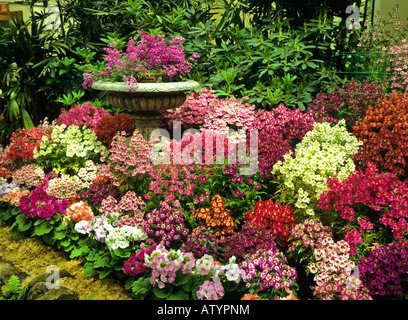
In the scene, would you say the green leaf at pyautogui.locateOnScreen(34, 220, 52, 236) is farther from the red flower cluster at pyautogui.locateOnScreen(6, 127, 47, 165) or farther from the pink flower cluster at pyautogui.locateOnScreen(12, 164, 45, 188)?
the red flower cluster at pyautogui.locateOnScreen(6, 127, 47, 165)

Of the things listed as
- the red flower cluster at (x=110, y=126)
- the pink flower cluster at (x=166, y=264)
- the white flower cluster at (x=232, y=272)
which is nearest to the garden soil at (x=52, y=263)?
the pink flower cluster at (x=166, y=264)

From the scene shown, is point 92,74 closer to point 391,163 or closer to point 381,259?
point 391,163

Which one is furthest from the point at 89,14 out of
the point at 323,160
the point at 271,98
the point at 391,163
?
the point at 391,163

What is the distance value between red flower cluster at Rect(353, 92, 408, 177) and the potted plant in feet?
6.52

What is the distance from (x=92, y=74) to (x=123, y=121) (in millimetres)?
775

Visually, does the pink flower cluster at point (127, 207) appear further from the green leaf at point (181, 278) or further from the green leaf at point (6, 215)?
the green leaf at point (6, 215)

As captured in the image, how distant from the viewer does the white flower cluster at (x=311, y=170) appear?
3.31 metres

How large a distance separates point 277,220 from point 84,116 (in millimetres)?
3034

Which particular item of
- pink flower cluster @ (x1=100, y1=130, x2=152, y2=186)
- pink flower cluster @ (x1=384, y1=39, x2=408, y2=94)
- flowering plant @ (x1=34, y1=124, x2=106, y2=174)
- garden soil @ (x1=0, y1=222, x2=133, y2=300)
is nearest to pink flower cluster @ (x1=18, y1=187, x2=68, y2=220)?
garden soil @ (x1=0, y1=222, x2=133, y2=300)

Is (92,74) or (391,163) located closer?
(391,163)

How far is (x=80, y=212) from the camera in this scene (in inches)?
134

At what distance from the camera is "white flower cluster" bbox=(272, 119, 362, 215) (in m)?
3.31
